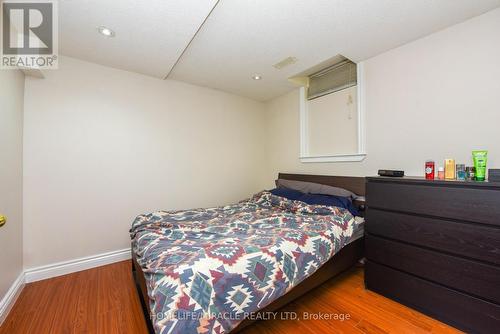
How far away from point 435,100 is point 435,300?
1651 millimetres

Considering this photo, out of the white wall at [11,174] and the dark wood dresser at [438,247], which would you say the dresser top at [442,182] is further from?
the white wall at [11,174]

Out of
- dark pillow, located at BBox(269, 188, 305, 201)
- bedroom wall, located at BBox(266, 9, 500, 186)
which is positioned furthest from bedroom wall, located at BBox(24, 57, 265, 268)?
bedroom wall, located at BBox(266, 9, 500, 186)

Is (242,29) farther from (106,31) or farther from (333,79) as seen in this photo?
(333,79)

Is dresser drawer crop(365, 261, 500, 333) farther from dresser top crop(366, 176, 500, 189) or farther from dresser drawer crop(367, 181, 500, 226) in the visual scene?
dresser top crop(366, 176, 500, 189)

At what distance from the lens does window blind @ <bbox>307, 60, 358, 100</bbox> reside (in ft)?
8.04

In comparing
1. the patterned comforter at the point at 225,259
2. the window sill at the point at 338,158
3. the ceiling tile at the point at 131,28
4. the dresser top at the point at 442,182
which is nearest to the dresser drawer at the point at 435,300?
the patterned comforter at the point at 225,259

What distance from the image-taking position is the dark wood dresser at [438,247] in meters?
1.26

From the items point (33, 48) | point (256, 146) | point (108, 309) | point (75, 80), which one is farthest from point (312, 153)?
point (33, 48)

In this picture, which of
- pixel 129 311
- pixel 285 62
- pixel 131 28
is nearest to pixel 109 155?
pixel 131 28

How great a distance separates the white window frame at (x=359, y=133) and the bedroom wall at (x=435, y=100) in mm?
56

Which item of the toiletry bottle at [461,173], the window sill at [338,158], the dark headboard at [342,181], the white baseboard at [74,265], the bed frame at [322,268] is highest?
the window sill at [338,158]

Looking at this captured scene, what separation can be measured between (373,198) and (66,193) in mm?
3048

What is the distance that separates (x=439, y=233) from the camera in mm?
1435

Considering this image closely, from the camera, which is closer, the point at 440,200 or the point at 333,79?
the point at 440,200
